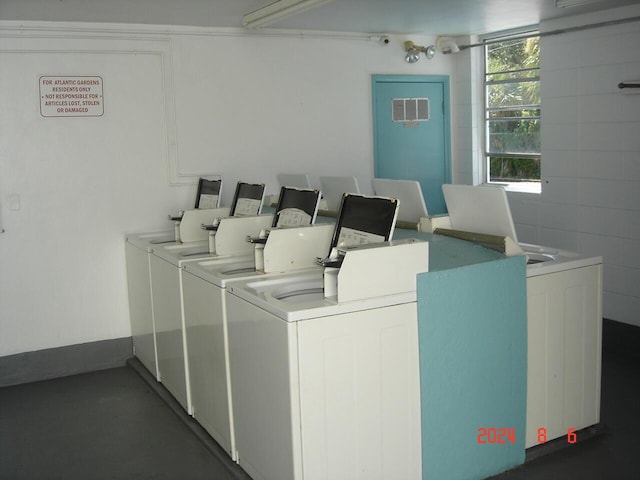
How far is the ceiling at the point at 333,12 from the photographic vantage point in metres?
4.21

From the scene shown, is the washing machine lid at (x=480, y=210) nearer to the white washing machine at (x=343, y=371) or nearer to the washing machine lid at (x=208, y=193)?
the white washing machine at (x=343, y=371)

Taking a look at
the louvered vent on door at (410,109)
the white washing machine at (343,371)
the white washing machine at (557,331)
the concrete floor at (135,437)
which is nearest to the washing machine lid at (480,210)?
the white washing machine at (557,331)

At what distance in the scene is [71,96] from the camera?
4.74 metres

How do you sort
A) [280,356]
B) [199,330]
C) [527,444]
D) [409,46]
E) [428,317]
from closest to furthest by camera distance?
[280,356] → [428,317] → [527,444] → [199,330] → [409,46]

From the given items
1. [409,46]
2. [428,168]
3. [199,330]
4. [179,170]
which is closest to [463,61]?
[409,46]

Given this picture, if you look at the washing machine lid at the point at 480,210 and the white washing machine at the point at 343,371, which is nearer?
the white washing machine at the point at 343,371

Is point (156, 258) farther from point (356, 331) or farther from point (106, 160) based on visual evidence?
point (356, 331)

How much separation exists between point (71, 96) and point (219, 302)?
238 cm

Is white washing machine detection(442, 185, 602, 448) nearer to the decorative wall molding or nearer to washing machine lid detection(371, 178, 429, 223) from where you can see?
washing machine lid detection(371, 178, 429, 223)

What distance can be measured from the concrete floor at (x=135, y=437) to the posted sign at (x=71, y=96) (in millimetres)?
1876

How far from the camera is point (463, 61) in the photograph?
627 cm

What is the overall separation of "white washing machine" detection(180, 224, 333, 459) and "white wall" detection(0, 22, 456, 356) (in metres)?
1.49

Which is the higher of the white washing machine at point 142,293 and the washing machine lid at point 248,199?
the washing machine lid at point 248,199

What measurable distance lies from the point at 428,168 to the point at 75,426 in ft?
12.6
